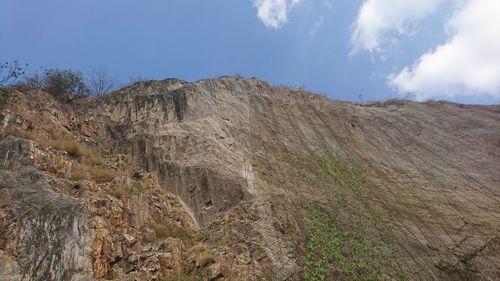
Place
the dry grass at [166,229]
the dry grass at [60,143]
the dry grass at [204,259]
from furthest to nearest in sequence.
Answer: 1. the dry grass at [60,143]
2. the dry grass at [166,229]
3. the dry grass at [204,259]

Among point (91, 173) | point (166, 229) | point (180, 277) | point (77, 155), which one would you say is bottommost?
point (180, 277)

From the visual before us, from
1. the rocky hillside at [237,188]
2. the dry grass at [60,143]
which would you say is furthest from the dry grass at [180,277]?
the dry grass at [60,143]

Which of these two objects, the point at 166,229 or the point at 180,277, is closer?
the point at 180,277

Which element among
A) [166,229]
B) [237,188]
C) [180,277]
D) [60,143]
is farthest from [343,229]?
[60,143]

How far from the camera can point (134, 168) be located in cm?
1828

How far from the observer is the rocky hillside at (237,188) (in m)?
12.5

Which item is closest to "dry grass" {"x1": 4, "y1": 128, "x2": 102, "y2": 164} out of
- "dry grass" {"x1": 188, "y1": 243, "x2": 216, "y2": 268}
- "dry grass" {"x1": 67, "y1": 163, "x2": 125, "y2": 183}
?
"dry grass" {"x1": 67, "y1": 163, "x2": 125, "y2": 183}

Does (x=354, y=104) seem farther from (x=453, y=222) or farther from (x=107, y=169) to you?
(x=107, y=169)

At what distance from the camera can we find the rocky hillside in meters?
12.5

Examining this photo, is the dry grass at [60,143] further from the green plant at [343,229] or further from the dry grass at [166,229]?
the green plant at [343,229]

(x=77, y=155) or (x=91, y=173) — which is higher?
(x=77, y=155)

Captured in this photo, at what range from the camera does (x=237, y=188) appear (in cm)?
1722

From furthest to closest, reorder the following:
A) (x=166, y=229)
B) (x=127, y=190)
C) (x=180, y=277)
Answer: (x=127, y=190)
(x=166, y=229)
(x=180, y=277)

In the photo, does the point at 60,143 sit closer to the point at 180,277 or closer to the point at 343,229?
the point at 180,277
